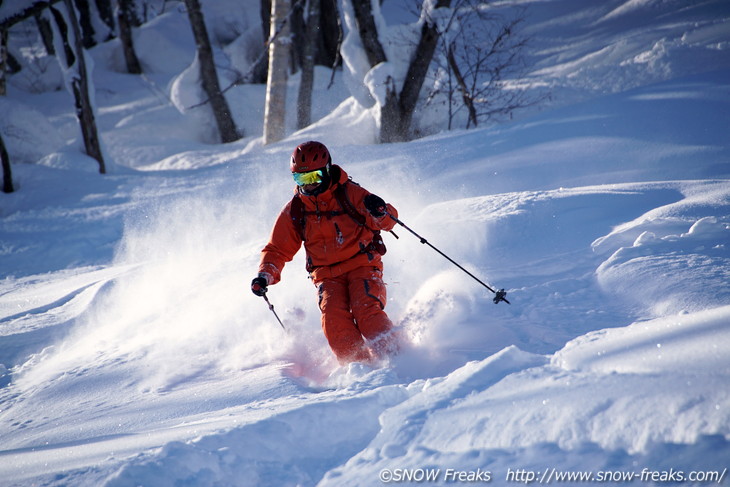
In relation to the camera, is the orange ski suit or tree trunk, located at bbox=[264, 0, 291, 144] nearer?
the orange ski suit

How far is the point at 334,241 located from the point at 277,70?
9.10 metres

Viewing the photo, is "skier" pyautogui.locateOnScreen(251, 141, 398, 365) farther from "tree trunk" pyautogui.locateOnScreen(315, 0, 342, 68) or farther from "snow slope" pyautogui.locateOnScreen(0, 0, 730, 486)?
"tree trunk" pyautogui.locateOnScreen(315, 0, 342, 68)

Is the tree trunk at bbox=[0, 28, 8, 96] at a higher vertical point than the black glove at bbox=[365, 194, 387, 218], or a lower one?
higher

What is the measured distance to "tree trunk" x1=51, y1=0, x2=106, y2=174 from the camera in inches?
440

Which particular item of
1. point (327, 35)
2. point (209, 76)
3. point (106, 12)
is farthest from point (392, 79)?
point (106, 12)

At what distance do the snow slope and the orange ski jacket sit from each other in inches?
22.2

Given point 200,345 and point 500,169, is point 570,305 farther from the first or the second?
point 500,169

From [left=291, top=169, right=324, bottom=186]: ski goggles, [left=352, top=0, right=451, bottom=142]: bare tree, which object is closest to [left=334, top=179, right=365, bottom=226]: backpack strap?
[left=291, top=169, right=324, bottom=186]: ski goggles

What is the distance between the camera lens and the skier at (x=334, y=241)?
4188 mm

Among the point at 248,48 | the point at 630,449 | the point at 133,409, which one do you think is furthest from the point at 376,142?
the point at 248,48

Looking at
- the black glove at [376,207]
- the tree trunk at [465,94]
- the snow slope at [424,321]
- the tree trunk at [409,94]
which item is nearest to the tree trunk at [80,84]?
the snow slope at [424,321]

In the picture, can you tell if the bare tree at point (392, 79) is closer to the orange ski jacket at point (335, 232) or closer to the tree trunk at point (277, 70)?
the tree trunk at point (277, 70)

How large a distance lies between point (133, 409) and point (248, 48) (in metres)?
19.4

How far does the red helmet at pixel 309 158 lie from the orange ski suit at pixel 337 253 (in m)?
0.16
